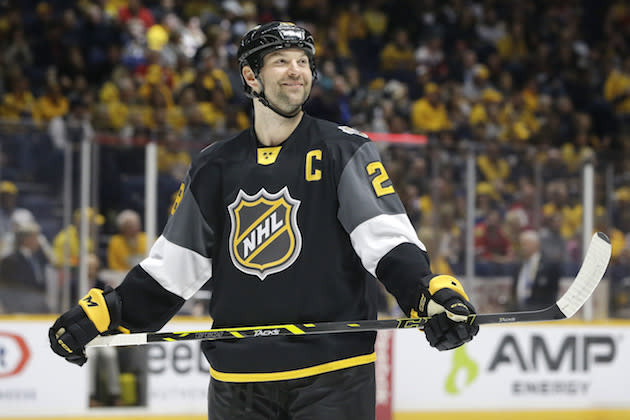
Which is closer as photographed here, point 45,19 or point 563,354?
point 563,354

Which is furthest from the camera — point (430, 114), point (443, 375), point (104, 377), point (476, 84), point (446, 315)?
point (476, 84)

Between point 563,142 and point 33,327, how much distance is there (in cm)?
510

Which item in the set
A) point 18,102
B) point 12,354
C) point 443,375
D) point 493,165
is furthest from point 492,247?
point 18,102

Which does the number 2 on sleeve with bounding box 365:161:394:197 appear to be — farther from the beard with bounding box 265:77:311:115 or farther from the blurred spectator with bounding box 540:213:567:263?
the blurred spectator with bounding box 540:213:567:263

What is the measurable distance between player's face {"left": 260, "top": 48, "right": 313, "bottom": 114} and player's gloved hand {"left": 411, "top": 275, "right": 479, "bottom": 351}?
0.59 m

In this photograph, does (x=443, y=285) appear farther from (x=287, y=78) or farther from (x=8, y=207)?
(x=8, y=207)

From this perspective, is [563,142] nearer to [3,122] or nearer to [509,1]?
[509,1]

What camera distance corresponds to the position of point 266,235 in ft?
7.92

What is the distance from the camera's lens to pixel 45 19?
861 cm

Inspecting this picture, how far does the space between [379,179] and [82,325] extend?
826mm

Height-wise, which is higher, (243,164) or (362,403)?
(243,164)

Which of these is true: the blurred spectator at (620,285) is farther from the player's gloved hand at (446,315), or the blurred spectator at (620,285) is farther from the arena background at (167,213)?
the player's gloved hand at (446,315)

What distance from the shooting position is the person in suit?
19.3 ft

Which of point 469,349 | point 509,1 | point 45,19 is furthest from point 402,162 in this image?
point 509,1
